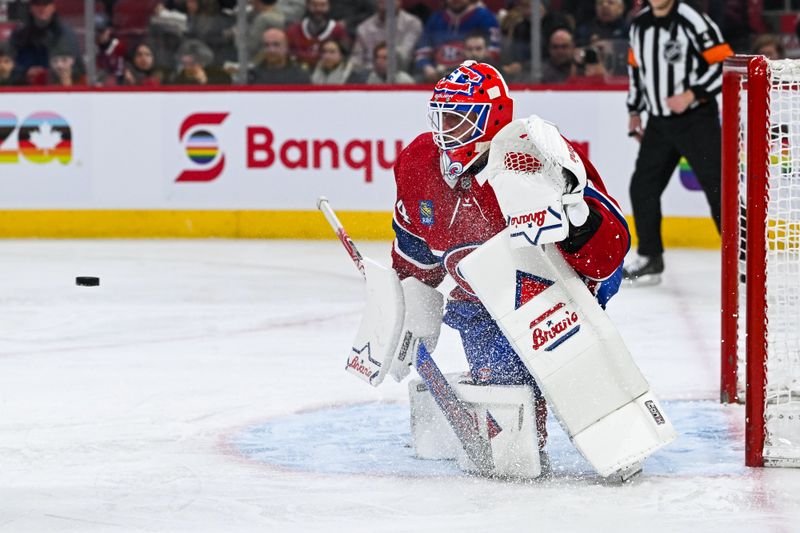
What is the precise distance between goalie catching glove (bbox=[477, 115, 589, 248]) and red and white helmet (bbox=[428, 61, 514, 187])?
0.44 feet

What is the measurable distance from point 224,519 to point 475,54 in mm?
5338

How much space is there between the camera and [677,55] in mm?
6523

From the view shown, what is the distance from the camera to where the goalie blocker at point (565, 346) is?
307 cm

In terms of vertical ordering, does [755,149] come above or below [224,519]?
above

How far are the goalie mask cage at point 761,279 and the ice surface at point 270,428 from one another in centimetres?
11

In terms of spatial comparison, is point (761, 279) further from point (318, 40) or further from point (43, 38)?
point (43, 38)

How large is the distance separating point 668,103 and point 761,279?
332 centimetres

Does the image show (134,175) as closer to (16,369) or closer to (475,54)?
(475,54)

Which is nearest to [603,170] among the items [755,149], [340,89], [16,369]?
[340,89]

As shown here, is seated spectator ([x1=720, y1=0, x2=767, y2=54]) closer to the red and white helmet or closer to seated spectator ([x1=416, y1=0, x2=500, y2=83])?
seated spectator ([x1=416, y1=0, x2=500, y2=83])

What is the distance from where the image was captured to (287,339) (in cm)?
Answer: 521

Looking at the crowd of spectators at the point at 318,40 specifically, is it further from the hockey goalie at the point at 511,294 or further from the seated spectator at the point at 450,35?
the hockey goalie at the point at 511,294

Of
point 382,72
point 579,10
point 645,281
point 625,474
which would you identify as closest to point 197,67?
point 382,72

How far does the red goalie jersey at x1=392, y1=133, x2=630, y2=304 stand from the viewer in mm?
3092
